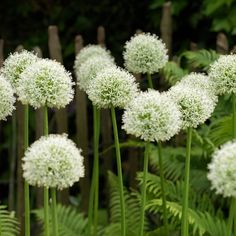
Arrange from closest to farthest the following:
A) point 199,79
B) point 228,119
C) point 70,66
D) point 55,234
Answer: point 55,234
point 199,79
point 228,119
point 70,66

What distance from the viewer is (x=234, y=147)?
6.82ft

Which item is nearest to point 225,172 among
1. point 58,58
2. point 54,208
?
point 54,208

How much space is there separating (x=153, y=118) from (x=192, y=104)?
10.4 inches

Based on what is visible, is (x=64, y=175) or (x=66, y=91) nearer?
(x=64, y=175)

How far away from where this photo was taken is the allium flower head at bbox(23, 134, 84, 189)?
2.27 m

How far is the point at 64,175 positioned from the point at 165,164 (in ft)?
7.42

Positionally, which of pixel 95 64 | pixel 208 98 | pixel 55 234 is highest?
pixel 95 64

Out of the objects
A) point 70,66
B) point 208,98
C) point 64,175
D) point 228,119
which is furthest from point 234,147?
point 70,66

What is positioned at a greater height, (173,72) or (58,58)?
(58,58)

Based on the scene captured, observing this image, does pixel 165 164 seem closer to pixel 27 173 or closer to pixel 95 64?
pixel 95 64

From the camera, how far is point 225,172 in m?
2.03

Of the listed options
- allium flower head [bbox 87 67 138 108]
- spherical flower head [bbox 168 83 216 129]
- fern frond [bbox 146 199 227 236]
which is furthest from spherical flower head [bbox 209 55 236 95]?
fern frond [bbox 146 199 227 236]

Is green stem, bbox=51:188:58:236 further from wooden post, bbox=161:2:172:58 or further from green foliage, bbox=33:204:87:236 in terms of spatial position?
wooden post, bbox=161:2:172:58

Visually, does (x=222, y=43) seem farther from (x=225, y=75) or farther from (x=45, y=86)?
(x=45, y=86)
